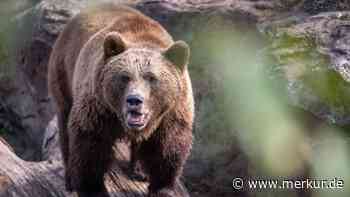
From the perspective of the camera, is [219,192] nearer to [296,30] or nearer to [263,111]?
[263,111]

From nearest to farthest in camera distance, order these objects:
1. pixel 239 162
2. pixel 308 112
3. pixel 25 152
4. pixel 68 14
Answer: pixel 308 112
pixel 239 162
pixel 68 14
pixel 25 152

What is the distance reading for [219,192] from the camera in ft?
22.1

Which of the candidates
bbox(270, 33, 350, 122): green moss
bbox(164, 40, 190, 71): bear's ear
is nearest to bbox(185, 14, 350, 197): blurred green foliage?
bbox(270, 33, 350, 122): green moss

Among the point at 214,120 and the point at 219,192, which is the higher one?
the point at 214,120

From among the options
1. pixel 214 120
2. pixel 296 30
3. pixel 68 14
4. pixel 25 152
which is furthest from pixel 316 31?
pixel 25 152

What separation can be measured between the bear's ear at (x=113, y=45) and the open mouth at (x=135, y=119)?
57 cm

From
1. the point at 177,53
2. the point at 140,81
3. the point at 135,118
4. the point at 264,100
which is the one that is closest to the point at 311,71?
the point at 264,100

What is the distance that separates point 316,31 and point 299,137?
3.52 feet

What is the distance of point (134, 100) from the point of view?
3.98 meters

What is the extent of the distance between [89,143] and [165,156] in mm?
600

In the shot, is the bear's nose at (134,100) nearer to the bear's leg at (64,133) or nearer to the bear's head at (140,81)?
the bear's head at (140,81)

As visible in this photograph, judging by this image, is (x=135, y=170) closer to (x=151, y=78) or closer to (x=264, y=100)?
(x=264, y=100)

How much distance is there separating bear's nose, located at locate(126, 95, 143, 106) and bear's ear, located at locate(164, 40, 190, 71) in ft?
1.81

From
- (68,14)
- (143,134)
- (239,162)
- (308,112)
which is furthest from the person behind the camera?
(68,14)
